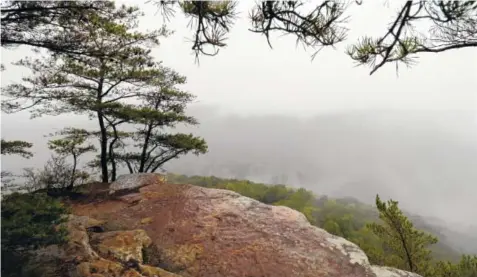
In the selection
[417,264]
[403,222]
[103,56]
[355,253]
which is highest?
[103,56]

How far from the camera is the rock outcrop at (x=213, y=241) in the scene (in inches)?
247

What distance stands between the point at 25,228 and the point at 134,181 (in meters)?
5.97

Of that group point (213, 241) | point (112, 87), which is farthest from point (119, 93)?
point (213, 241)

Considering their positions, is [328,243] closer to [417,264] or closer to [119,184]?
[119,184]

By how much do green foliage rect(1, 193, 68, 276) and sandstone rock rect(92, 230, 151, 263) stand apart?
3.42ft

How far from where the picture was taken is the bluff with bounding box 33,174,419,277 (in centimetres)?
592

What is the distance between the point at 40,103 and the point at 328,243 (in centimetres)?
914

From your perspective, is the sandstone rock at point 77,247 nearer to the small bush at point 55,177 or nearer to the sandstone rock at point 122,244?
the sandstone rock at point 122,244

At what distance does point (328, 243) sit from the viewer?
7.50 m

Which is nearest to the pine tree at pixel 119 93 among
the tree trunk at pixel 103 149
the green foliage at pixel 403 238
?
the tree trunk at pixel 103 149

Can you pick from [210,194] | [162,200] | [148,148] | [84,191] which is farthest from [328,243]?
[148,148]

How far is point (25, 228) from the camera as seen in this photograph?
4.52 m

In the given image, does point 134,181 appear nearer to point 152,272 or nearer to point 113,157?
point 113,157

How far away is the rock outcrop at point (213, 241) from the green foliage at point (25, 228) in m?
0.82
